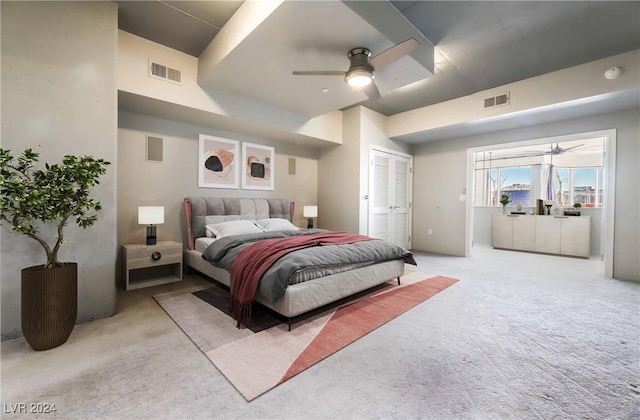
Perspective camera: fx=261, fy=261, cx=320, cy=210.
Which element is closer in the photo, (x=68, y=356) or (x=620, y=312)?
(x=68, y=356)

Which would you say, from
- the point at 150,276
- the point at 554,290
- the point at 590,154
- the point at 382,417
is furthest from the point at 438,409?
the point at 590,154

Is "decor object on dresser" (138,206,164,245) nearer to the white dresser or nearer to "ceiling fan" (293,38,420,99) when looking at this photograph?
"ceiling fan" (293,38,420,99)

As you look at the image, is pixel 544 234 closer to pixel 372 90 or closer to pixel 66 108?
pixel 372 90

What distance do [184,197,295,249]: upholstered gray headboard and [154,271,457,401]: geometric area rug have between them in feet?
3.57

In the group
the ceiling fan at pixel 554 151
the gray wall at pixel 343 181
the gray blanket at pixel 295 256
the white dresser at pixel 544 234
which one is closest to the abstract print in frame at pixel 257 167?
the gray wall at pixel 343 181

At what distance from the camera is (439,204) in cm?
597

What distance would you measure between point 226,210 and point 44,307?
2.52m

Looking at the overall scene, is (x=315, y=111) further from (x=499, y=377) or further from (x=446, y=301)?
(x=499, y=377)

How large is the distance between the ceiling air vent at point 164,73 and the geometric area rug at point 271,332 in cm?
266

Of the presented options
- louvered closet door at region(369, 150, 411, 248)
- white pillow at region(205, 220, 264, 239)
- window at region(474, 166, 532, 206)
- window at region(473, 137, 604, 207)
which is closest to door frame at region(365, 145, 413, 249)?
louvered closet door at region(369, 150, 411, 248)

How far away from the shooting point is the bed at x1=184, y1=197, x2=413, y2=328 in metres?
2.26

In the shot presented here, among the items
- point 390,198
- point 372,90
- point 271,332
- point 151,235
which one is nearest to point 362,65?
point 372,90

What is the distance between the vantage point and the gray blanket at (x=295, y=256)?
86.4 inches

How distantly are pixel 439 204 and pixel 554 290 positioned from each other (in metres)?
2.83
